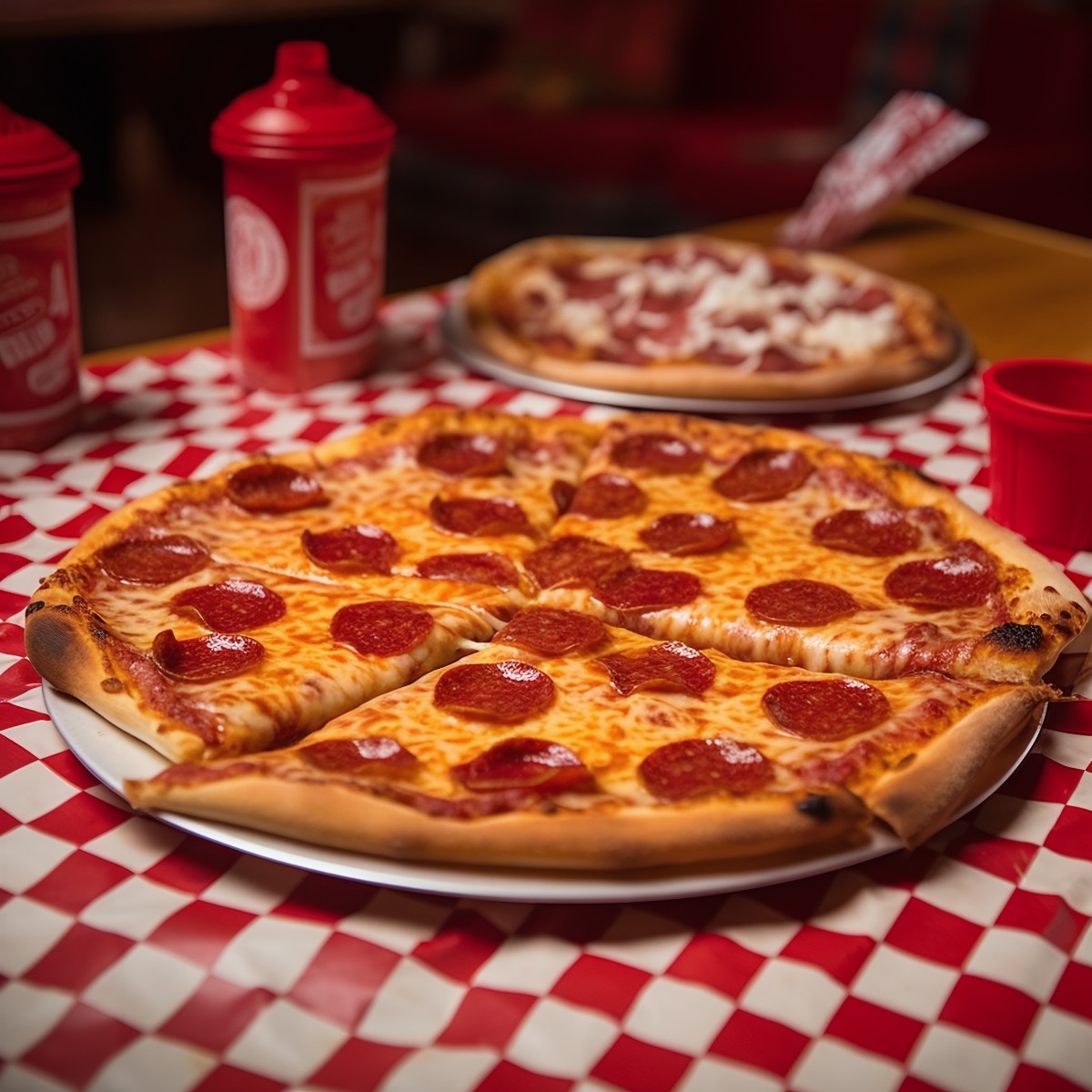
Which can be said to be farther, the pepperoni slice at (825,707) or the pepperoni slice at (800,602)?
the pepperoni slice at (800,602)

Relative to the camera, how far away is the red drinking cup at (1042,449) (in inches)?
99.3

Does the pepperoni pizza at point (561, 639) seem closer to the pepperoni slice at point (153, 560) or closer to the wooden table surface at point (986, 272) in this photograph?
the pepperoni slice at point (153, 560)

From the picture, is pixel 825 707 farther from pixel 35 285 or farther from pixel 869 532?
pixel 35 285

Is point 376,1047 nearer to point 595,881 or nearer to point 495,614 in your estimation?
point 595,881

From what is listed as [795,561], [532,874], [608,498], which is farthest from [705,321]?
[532,874]

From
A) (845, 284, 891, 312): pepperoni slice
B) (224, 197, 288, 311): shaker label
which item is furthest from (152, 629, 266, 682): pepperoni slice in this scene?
(845, 284, 891, 312): pepperoni slice

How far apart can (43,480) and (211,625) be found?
3.06 ft

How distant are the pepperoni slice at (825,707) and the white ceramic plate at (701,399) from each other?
1349mm

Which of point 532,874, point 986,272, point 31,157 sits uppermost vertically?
point 31,157

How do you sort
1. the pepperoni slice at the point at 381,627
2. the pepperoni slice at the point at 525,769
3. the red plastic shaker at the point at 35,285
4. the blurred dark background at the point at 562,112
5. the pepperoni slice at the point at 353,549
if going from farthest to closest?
the blurred dark background at the point at 562,112 → the red plastic shaker at the point at 35,285 → the pepperoni slice at the point at 353,549 → the pepperoni slice at the point at 381,627 → the pepperoni slice at the point at 525,769

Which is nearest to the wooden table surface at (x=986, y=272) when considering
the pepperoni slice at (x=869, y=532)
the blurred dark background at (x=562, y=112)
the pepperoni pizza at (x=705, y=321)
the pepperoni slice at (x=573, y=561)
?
the pepperoni pizza at (x=705, y=321)

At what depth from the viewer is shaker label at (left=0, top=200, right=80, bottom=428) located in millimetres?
2670

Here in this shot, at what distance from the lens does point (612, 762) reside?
1.75 m

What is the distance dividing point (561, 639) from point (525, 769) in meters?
0.41
